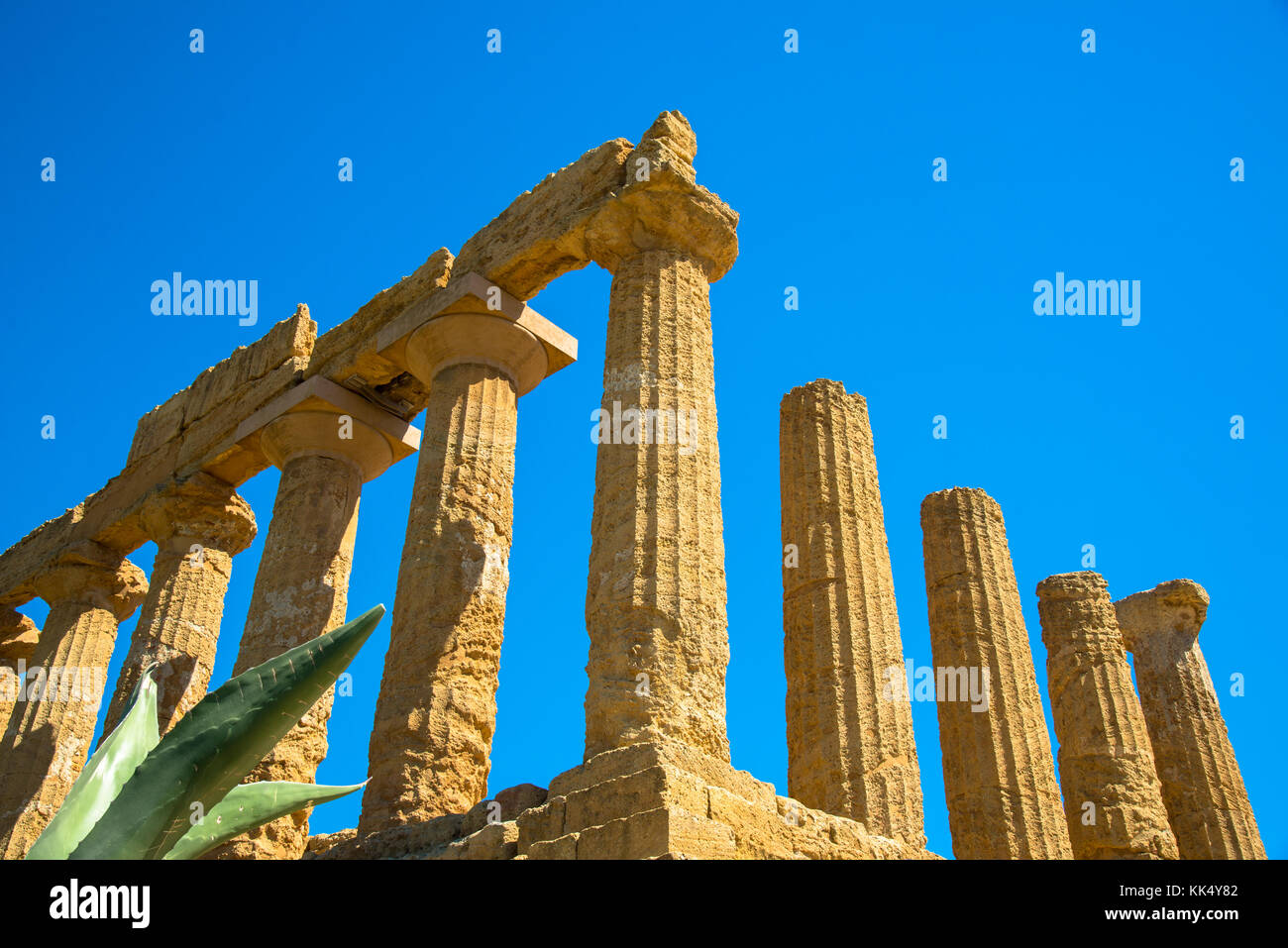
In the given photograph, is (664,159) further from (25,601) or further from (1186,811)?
(25,601)

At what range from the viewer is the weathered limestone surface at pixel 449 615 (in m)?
11.4

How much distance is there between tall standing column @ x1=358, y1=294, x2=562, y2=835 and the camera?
11469mm

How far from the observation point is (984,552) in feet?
55.7

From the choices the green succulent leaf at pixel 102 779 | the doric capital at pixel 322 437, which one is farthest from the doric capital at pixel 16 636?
the green succulent leaf at pixel 102 779

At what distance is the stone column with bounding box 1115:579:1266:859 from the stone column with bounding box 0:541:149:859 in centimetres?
1735

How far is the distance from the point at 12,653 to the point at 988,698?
19.0m

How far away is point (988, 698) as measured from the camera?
15.6 meters

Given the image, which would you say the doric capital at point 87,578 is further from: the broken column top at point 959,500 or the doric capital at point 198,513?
the broken column top at point 959,500

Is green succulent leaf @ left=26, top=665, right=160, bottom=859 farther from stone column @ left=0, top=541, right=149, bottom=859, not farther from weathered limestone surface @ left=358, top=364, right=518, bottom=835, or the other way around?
stone column @ left=0, top=541, right=149, bottom=859

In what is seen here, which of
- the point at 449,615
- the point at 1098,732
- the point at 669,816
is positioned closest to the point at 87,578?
the point at 449,615

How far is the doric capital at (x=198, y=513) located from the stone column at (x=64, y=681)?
2.51 m

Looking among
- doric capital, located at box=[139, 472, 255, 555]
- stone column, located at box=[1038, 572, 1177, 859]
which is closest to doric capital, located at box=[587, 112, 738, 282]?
doric capital, located at box=[139, 472, 255, 555]

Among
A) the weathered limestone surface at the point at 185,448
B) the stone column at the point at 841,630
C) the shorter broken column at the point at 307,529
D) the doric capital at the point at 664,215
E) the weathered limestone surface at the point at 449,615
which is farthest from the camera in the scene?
the weathered limestone surface at the point at 185,448
